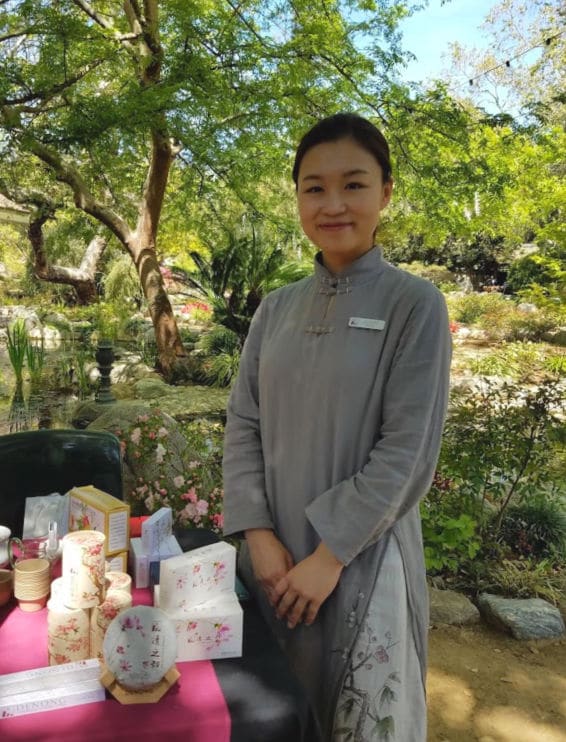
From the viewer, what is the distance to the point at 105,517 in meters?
1.27

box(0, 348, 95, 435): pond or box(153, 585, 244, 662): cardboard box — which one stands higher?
box(153, 585, 244, 662): cardboard box

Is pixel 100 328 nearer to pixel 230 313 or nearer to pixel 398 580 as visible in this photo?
pixel 230 313

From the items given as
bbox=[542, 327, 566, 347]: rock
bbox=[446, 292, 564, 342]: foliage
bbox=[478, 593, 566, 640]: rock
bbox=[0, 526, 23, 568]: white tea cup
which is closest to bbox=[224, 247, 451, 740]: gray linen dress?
bbox=[0, 526, 23, 568]: white tea cup

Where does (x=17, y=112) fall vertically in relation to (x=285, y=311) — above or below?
above

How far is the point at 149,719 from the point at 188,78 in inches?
168

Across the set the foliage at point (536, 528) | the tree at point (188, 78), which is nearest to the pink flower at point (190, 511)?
the foliage at point (536, 528)

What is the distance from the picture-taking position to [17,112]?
3844 millimetres

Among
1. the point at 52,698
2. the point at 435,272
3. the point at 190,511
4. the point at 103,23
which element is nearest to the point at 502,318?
the point at 435,272

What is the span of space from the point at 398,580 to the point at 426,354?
0.43m

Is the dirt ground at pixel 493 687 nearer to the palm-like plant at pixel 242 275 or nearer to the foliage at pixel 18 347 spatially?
the foliage at pixel 18 347

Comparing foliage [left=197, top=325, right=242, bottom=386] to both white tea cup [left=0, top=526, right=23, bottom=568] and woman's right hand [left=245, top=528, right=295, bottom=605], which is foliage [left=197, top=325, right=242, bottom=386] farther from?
woman's right hand [left=245, top=528, right=295, bottom=605]

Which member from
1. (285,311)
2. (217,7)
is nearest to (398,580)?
(285,311)

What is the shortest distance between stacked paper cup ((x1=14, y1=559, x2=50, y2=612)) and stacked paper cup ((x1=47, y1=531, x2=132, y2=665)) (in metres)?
0.14

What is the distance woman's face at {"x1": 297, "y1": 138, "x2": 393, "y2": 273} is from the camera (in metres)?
1.08
